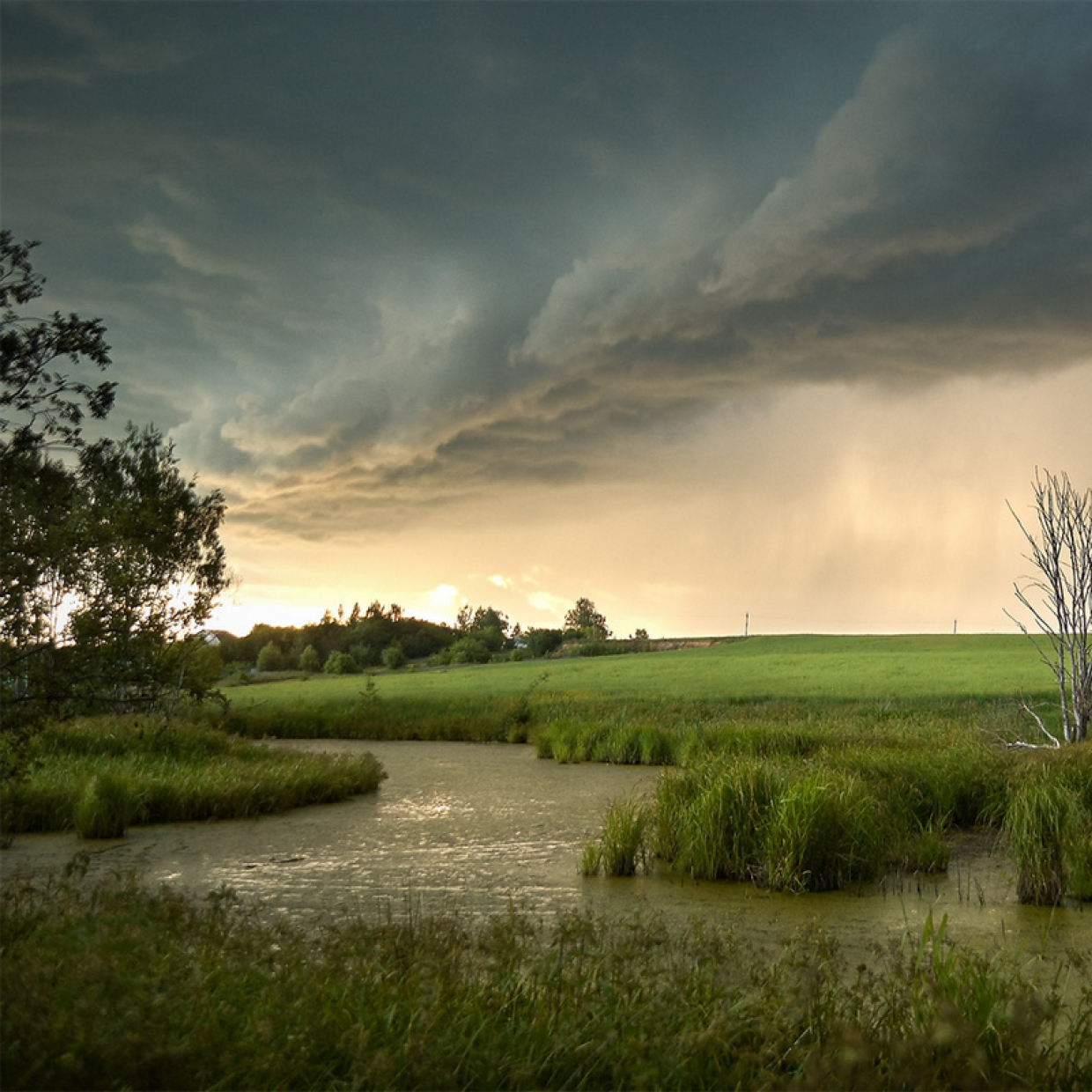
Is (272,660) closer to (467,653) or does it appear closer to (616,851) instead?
(467,653)

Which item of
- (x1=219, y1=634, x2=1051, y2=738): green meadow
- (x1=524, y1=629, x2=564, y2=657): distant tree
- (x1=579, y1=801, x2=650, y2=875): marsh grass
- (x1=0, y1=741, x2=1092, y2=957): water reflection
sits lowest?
(x1=0, y1=741, x2=1092, y2=957): water reflection

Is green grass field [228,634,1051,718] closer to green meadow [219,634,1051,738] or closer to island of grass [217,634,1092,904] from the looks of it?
green meadow [219,634,1051,738]

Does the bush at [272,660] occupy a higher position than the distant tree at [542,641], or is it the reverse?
the distant tree at [542,641]

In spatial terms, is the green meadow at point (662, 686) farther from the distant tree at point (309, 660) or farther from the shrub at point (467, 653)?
the shrub at point (467, 653)

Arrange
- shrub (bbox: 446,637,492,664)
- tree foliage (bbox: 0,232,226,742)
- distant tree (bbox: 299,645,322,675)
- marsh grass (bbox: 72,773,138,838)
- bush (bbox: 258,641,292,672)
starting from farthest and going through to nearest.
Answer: bush (bbox: 258,641,292,672)
shrub (bbox: 446,637,492,664)
distant tree (bbox: 299,645,322,675)
marsh grass (bbox: 72,773,138,838)
tree foliage (bbox: 0,232,226,742)

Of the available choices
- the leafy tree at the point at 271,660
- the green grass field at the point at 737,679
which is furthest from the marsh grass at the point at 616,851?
the leafy tree at the point at 271,660

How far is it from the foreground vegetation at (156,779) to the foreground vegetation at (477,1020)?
506 cm

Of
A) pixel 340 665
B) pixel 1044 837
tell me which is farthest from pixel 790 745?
pixel 340 665

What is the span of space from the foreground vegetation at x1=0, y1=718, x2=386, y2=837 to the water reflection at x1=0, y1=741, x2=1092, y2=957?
41 centimetres

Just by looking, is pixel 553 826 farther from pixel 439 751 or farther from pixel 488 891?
pixel 439 751

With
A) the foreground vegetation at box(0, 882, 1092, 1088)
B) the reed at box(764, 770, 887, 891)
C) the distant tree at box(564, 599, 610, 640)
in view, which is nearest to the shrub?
the distant tree at box(564, 599, 610, 640)

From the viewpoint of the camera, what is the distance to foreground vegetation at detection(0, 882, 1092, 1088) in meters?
3.46

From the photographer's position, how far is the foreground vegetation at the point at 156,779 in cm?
1163

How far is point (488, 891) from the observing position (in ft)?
26.9
